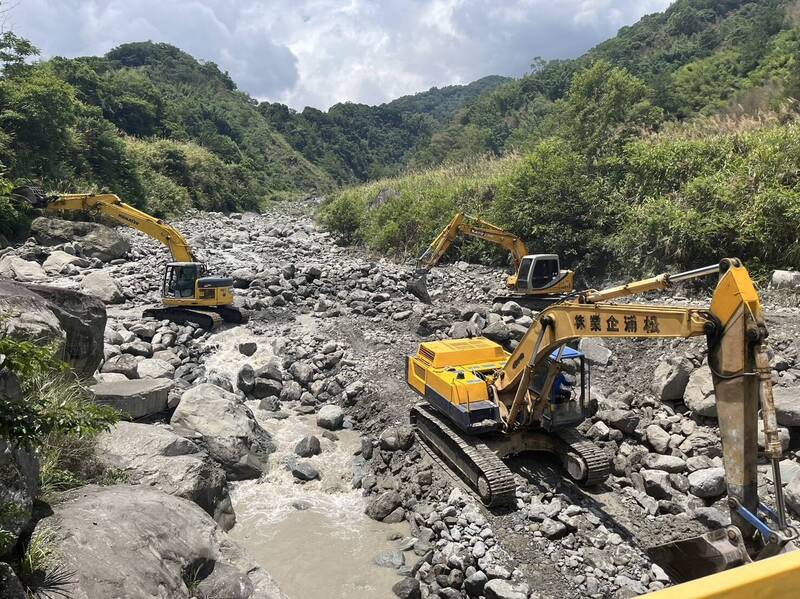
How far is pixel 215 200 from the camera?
4059cm

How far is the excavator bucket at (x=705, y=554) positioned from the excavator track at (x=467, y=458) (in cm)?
244

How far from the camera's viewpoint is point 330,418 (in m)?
10.4

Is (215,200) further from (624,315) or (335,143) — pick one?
(335,143)

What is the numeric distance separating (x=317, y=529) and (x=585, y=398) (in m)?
4.17

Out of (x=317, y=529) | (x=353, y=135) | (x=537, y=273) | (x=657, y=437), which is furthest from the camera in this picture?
(x=353, y=135)

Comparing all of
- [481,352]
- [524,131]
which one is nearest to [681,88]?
[524,131]

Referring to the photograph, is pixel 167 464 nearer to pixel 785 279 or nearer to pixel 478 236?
pixel 785 279

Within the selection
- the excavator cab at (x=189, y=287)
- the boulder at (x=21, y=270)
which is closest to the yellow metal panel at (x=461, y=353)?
the excavator cab at (x=189, y=287)

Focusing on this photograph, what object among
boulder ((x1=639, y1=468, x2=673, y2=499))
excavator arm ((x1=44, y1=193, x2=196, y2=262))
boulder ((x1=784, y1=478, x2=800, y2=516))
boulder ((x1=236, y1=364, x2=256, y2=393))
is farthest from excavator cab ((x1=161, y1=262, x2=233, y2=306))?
boulder ((x1=784, y1=478, x2=800, y2=516))

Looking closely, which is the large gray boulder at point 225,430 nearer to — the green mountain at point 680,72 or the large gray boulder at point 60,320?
the large gray boulder at point 60,320

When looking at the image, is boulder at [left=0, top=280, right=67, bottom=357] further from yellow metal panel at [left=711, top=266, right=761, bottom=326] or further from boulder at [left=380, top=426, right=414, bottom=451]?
yellow metal panel at [left=711, top=266, right=761, bottom=326]

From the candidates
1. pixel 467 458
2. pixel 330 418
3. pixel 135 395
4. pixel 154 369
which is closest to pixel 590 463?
pixel 467 458

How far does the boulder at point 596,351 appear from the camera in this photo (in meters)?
11.1

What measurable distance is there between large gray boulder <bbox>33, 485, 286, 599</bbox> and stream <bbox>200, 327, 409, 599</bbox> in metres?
1.53
